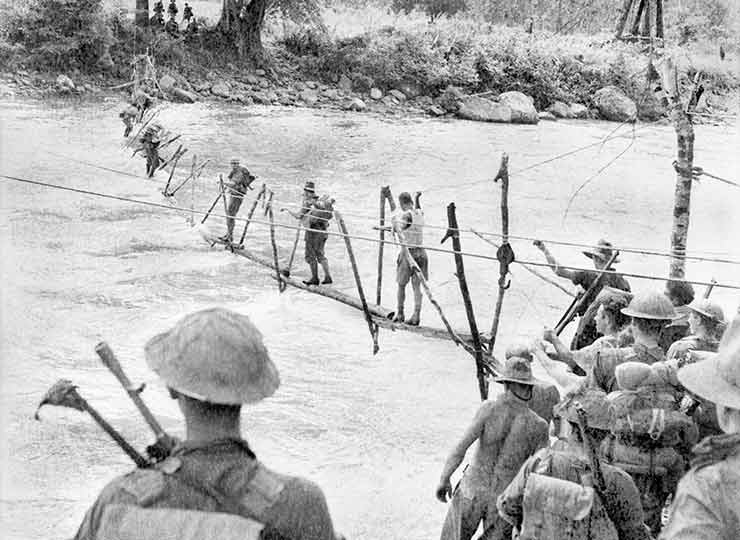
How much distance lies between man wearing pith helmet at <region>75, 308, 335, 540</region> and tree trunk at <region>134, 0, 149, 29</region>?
3297 centimetres

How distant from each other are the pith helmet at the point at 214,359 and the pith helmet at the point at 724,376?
→ 91 cm

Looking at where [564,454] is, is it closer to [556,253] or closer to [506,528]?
[506,528]

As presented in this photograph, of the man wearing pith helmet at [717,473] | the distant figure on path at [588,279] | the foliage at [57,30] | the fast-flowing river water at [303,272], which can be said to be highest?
the foliage at [57,30]

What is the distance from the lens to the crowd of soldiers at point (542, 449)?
6.39 ft

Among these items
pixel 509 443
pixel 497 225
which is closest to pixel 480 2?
pixel 497 225

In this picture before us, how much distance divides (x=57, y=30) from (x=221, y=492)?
3143 cm

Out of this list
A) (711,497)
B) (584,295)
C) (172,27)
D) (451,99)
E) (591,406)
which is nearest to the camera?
(711,497)

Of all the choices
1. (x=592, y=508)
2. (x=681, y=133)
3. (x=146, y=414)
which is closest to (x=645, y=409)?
(x=592, y=508)

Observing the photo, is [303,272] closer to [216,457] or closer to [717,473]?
[216,457]

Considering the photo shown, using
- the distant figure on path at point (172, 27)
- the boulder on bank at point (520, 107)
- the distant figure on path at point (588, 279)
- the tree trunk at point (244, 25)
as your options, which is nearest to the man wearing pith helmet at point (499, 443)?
the distant figure on path at point (588, 279)

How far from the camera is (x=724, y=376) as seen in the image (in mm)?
1970

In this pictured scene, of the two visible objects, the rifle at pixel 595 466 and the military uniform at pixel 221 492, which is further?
the rifle at pixel 595 466

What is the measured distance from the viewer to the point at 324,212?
1152 cm

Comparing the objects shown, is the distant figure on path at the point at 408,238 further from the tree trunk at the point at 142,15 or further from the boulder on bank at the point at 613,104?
the tree trunk at the point at 142,15
